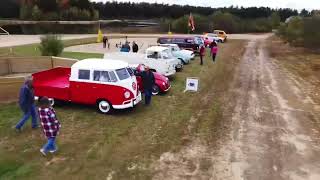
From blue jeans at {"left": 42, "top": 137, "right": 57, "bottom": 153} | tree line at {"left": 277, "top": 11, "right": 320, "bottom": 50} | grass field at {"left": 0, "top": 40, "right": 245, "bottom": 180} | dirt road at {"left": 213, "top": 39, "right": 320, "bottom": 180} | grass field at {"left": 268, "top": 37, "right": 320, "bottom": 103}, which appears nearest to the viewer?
grass field at {"left": 0, "top": 40, "right": 245, "bottom": 180}

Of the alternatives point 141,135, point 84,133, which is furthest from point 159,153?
point 84,133

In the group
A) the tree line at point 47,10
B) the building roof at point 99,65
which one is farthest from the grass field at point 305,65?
the tree line at point 47,10

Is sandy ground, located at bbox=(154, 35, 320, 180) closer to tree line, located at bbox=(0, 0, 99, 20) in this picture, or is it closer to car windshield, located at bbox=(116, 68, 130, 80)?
car windshield, located at bbox=(116, 68, 130, 80)

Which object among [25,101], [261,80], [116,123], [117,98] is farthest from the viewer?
[261,80]

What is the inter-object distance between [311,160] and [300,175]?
1.25m

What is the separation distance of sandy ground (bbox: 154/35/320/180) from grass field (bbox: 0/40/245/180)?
1.86 feet

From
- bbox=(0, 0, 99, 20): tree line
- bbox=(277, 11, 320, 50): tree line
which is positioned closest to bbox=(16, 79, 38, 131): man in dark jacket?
bbox=(277, 11, 320, 50): tree line

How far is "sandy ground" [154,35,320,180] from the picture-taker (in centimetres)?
1026

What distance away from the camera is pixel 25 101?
41.8 feet

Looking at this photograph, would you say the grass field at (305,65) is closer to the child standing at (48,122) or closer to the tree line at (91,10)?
the child standing at (48,122)

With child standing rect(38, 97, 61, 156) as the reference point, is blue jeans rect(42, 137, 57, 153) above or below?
below

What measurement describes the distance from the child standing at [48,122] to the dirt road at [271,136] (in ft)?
14.0

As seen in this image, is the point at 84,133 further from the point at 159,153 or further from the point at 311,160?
the point at 311,160

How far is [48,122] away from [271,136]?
23.0 ft
